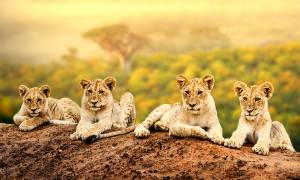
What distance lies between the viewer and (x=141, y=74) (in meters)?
55.6

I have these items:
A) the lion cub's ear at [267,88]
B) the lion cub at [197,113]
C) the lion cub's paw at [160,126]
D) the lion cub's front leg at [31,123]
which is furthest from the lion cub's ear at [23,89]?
the lion cub's ear at [267,88]

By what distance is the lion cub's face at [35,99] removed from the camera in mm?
18500

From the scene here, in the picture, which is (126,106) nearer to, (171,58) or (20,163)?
(20,163)

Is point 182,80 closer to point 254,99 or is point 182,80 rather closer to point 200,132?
point 200,132

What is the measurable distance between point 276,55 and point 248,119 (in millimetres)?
40436

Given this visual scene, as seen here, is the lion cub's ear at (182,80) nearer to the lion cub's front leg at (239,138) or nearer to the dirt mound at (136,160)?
the dirt mound at (136,160)

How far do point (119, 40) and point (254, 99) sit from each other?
4122 centimetres

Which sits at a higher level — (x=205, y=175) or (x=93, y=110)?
(x=93, y=110)

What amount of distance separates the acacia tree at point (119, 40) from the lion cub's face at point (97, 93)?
127ft

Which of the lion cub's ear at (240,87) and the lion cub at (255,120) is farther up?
→ the lion cub's ear at (240,87)

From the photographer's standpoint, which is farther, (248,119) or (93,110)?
(93,110)

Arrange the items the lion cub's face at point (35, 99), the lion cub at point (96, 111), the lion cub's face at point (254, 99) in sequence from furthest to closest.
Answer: the lion cub's face at point (35, 99)
the lion cub at point (96, 111)
the lion cub's face at point (254, 99)

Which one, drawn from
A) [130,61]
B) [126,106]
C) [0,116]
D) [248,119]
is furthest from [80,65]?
[248,119]

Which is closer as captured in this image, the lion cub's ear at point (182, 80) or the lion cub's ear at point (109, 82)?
the lion cub's ear at point (182, 80)
